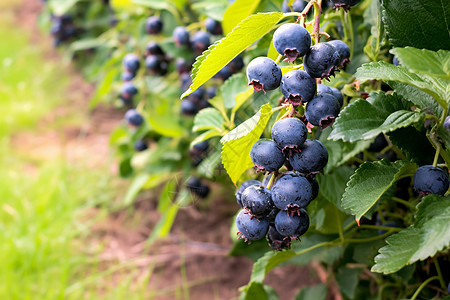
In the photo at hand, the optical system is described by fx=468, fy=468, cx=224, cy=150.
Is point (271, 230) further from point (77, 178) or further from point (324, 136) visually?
point (77, 178)

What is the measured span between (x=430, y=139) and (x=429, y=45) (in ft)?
0.59

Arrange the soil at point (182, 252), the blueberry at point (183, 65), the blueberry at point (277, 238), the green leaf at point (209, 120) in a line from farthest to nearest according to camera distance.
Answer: the soil at point (182, 252) → the blueberry at point (183, 65) → the green leaf at point (209, 120) → the blueberry at point (277, 238)

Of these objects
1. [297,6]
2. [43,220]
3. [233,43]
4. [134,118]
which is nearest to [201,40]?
[134,118]

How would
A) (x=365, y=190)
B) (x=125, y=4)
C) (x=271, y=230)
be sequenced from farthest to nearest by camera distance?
(x=125, y=4), (x=271, y=230), (x=365, y=190)

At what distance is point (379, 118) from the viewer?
0.81 meters

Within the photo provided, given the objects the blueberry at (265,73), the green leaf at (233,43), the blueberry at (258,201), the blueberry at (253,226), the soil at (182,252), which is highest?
the green leaf at (233,43)

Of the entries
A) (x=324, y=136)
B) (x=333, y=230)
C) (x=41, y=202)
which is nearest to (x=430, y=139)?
(x=324, y=136)

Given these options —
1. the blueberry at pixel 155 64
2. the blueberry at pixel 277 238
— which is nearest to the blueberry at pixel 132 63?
the blueberry at pixel 155 64

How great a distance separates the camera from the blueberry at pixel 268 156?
2.52 ft

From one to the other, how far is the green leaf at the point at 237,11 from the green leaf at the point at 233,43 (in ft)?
0.89

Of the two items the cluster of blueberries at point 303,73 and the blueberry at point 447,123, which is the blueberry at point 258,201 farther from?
the blueberry at point 447,123

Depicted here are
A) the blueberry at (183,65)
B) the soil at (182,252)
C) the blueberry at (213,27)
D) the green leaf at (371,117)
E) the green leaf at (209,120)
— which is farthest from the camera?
the soil at (182,252)

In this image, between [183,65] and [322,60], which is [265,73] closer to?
[322,60]

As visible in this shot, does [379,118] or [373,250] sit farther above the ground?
[379,118]
